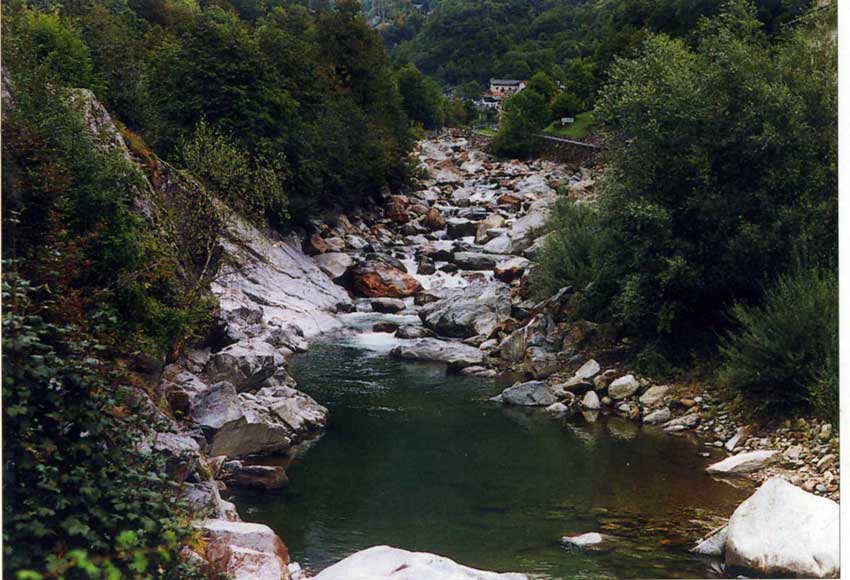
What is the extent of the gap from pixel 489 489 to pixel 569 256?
388 inches

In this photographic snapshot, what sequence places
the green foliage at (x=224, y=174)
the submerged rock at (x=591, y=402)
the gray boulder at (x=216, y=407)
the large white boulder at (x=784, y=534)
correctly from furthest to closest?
the green foliage at (x=224, y=174) → the submerged rock at (x=591, y=402) → the gray boulder at (x=216, y=407) → the large white boulder at (x=784, y=534)

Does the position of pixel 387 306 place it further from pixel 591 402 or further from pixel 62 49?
pixel 62 49

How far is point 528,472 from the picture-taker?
530 inches

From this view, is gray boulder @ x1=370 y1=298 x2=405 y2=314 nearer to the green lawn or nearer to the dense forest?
the dense forest

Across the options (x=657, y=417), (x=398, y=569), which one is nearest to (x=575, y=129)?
(x=657, y=417)

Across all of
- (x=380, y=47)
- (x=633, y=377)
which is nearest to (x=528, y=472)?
(x=633, y=377)

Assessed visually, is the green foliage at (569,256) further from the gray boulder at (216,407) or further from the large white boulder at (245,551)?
the large white boulder at (245,551)

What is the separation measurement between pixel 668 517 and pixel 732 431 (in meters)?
4.00

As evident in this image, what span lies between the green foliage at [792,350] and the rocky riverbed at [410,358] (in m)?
0.51

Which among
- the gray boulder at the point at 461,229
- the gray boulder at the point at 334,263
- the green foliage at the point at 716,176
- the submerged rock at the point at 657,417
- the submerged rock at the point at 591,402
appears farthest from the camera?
the gray boulder at the point at 461,229

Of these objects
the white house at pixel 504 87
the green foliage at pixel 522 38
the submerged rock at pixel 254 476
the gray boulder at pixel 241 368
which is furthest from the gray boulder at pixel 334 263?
the white house at pixel 504 87

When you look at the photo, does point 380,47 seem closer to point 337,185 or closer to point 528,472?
point 337,185

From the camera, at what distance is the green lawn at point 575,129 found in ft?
168

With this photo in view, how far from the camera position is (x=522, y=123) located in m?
57.2
